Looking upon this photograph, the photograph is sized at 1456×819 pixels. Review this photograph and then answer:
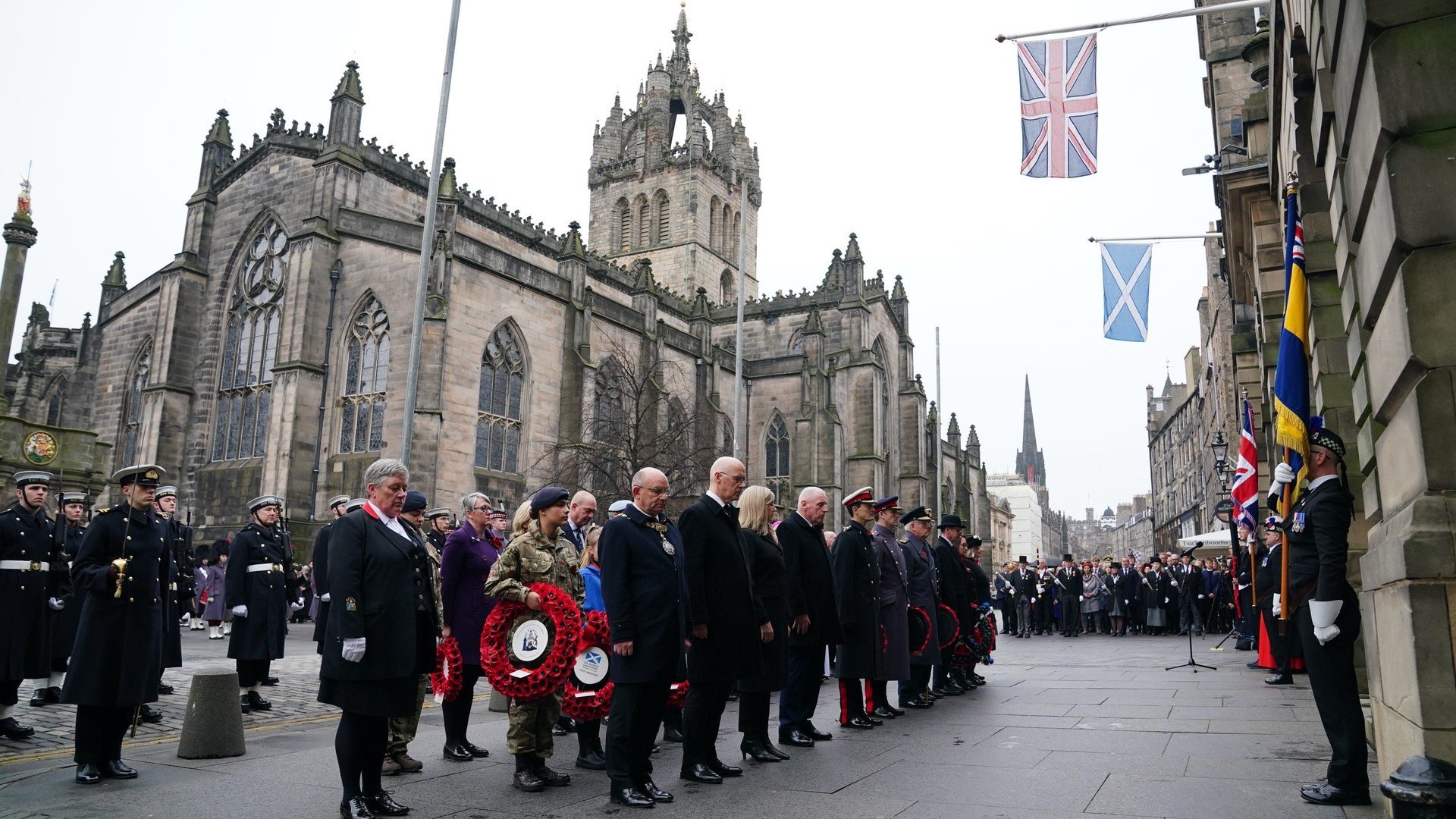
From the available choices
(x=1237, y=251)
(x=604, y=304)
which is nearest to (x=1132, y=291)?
(x=1237, y=251)

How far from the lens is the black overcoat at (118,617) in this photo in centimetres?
614

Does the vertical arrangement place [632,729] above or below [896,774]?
above

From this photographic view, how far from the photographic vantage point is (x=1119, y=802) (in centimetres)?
509

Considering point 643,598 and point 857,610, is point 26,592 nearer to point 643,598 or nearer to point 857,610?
point 643,598

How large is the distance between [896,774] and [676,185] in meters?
52.5

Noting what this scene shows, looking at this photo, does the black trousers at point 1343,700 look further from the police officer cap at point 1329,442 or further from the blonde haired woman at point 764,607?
the blonde haired woman at point 764,607

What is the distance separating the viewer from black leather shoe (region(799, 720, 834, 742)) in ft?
24.5

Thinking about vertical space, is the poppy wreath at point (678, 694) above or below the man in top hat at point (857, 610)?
below

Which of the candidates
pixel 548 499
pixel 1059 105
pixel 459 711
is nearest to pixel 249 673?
pixel 459 711

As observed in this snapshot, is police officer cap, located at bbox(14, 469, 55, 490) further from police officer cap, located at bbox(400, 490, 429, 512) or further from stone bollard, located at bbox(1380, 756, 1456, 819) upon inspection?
stone bollard, located at bbox(1380, 756, 1456, 819)

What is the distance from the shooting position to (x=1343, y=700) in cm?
504

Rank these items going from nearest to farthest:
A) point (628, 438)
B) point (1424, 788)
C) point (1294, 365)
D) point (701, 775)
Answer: point (1424, 788)
point (701, 775)
point (1294, 365)
point (628, 438)

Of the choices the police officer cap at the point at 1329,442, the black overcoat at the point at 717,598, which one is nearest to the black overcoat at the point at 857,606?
the black overcoat at the point at 717,598

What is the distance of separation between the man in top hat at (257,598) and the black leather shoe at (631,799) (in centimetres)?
578
